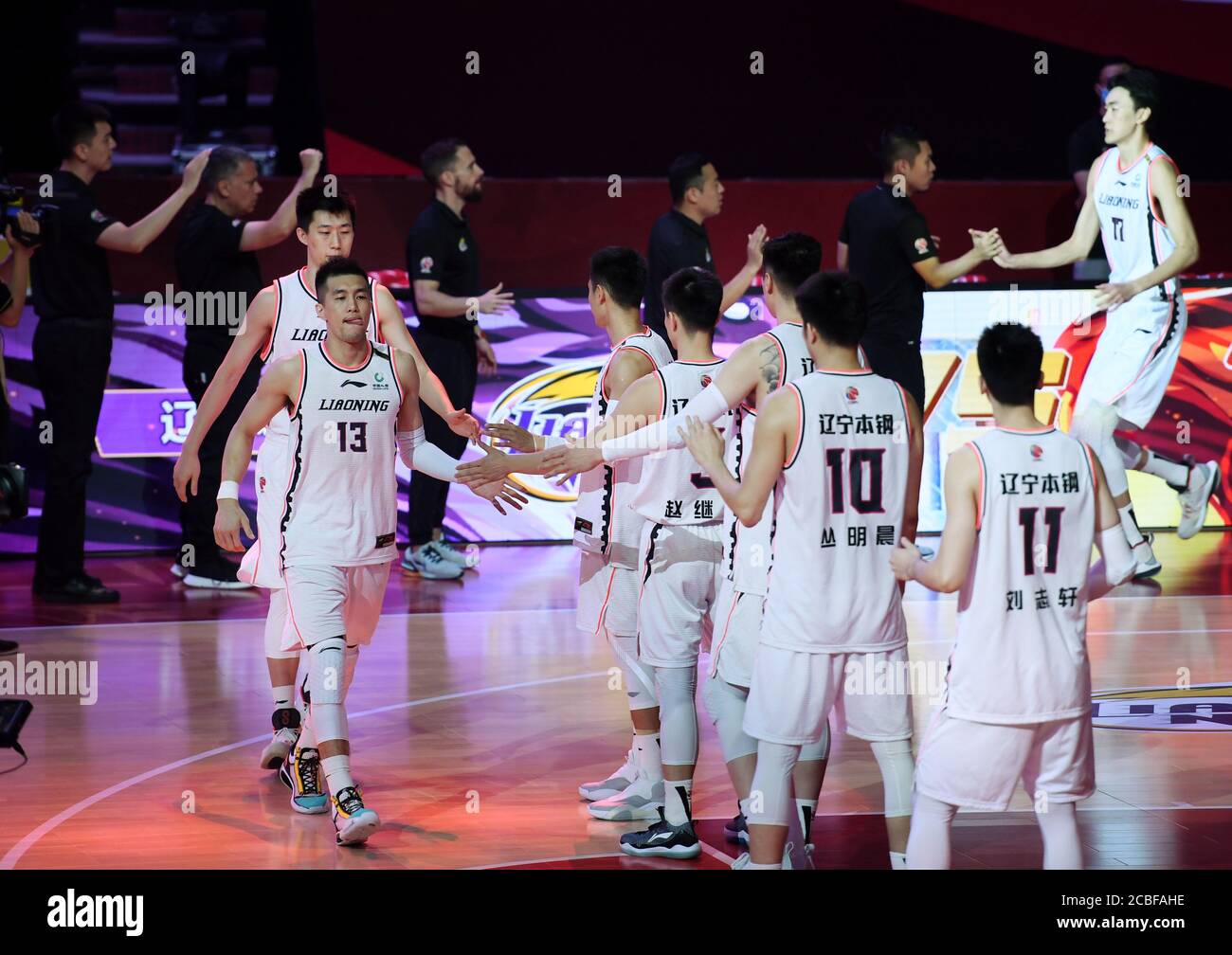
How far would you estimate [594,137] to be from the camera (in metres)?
13.6

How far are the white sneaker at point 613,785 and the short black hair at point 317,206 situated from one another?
2377 mm

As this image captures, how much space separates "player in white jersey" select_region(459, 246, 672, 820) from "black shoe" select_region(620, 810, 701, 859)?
397mm

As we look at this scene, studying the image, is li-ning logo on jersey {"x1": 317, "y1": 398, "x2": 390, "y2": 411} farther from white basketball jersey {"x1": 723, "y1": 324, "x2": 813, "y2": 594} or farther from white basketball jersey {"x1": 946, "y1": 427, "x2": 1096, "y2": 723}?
white basketball jersey {"x1": 946, "y1": 427, "x2": 1096, "y2": 723}

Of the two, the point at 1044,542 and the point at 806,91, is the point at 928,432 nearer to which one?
the point at 806,91

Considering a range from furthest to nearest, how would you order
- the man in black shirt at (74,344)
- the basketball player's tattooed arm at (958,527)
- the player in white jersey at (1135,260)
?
the man in black shirt at (74,344) < the player in white jersey at (1135,260) < the basketball player's tattooed arm at (958,527)

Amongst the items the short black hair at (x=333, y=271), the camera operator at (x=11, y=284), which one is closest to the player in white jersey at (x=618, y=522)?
the short black hair at (x=333, y=271)

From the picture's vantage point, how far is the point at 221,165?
9.24 metres

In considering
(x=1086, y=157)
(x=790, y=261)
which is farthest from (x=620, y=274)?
(x=1086, y=157)

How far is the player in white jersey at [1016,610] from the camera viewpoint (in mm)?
4109

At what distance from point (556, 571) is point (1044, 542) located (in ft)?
20.5

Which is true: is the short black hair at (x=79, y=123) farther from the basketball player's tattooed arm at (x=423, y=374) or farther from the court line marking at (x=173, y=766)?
the court line marking at (x=173, y=766)

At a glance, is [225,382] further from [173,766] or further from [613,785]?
[613,785]

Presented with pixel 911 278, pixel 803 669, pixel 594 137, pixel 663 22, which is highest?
pixel 663 22
